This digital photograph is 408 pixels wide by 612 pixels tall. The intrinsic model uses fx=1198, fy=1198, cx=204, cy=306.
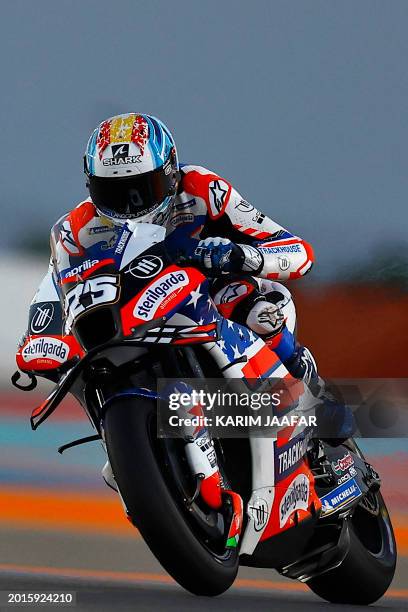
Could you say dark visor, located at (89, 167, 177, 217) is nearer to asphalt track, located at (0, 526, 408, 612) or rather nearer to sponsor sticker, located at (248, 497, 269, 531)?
sponsor sticker, located at (248, 497, 269, 531)

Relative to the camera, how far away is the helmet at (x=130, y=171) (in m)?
4.36

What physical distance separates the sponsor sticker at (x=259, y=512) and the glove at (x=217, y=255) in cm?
88

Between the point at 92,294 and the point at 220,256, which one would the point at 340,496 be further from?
the point at 92,294

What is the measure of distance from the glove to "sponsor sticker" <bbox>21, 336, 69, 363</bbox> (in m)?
0.64

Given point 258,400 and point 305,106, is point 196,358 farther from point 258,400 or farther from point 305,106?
point 305,106

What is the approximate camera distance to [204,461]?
411cm

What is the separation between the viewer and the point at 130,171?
14.3ft

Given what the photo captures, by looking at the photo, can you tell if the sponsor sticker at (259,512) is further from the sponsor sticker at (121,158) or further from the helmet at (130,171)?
the sponsor sticker at (121,158)

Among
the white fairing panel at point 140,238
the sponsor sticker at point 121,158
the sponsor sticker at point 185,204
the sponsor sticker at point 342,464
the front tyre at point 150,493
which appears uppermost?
the sponsor sticker at point 121,158

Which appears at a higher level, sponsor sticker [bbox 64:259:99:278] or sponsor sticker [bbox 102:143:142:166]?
sponsor sticker [bbox 102:143:142:166]

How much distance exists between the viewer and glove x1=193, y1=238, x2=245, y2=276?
4227mm

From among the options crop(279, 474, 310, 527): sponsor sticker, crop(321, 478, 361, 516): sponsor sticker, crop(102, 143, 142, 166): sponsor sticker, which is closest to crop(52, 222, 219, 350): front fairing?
crop(102, 143, 142, 166): sponsor sticker

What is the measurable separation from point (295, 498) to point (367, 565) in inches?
34.9

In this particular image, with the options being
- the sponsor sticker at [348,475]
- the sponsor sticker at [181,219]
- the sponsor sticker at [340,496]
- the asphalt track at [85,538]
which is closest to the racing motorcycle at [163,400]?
the sponsor sticker at [340,496]
